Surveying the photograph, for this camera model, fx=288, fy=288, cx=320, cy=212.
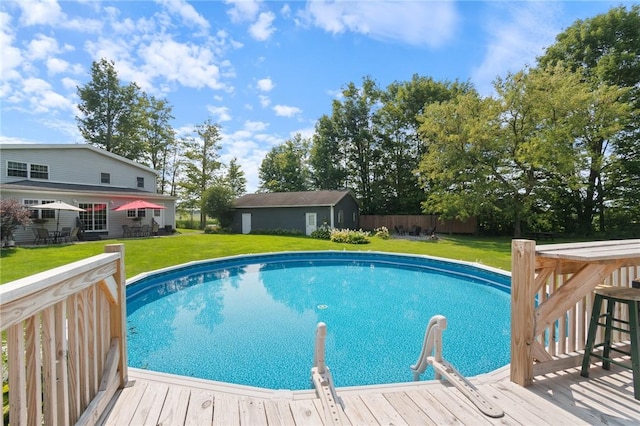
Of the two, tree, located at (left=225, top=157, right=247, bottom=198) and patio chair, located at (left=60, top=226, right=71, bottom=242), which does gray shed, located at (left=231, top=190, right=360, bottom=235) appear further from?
tree, located at (left=225, top=157, right=247, bottom=198)

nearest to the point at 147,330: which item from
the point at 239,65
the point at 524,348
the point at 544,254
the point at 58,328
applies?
the point at 58,328

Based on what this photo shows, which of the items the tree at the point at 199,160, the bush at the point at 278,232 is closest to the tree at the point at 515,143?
the bush at the point at 278,232

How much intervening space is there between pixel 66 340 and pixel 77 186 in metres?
19.0

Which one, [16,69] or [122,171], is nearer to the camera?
[16,69]

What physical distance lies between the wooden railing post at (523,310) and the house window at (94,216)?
18547mm

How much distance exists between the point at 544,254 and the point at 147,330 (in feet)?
21.3

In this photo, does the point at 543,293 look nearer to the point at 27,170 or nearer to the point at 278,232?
the point at 278,232

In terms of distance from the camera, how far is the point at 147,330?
563 centimetres

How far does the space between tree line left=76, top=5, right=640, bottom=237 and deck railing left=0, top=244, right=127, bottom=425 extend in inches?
727

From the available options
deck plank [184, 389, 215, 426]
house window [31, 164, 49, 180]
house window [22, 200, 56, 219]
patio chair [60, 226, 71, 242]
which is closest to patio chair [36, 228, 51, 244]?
patio chair [60, 226, 71, 242]

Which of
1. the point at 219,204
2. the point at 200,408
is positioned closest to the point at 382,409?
the point at 200,408

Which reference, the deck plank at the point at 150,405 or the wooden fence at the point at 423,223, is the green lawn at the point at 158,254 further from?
the wooden fence at the point at 423,223

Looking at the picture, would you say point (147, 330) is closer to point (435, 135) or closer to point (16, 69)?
point (16, 69)

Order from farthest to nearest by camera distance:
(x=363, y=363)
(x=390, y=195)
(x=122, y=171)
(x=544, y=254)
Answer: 1. (x=390, y=195)
2. (x=122, y=171)
3. (x=363, y=363)
4. (x=544, y=254)
